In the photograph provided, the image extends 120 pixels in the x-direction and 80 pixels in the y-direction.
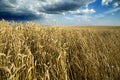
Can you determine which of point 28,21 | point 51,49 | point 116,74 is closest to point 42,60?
→ point 51,49

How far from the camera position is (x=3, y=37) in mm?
3420

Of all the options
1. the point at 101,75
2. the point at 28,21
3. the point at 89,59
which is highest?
the point at 28,21

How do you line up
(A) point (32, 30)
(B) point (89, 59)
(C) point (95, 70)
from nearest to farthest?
(C) point (95, 70), (B) point (89, 59), (A) point (32, 30)

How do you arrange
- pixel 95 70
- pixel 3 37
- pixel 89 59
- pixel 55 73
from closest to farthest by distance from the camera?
1. pixel 55 73
2. pixel 95 70
3. pixel 89 59
4. pixel 3 37

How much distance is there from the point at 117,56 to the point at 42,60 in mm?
1906

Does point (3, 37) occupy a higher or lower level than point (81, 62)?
higher

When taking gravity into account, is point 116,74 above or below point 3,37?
below

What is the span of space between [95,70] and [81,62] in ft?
1.34

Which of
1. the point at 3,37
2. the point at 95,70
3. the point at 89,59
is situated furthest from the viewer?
the point at 3,37

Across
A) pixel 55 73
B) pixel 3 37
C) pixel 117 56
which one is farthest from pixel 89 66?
pixel 3 37

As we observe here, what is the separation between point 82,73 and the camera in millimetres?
2838

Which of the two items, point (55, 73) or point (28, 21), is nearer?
point (55, 73)

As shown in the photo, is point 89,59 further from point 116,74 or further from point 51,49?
point 51,49

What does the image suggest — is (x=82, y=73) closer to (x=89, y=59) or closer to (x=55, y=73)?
(x=89, y=59)
